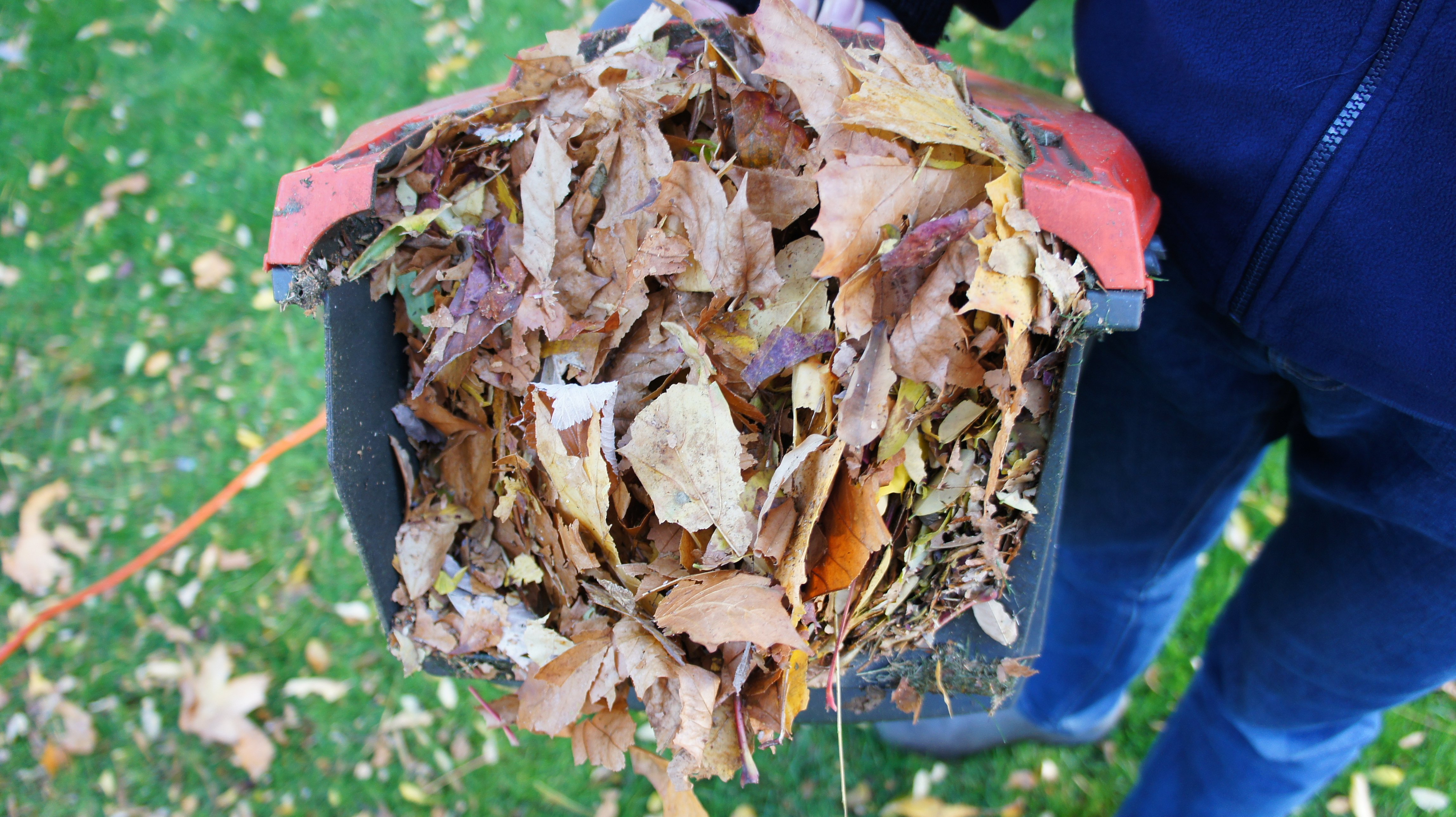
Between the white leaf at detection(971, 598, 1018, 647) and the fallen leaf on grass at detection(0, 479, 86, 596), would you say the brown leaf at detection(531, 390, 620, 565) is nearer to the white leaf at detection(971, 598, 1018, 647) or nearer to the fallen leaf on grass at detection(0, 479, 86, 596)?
the white leaf at detection(971, 598, 1018, 647)

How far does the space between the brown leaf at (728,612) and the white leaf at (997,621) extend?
28 centimetres

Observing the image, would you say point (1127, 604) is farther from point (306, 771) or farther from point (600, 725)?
point (306, 771)

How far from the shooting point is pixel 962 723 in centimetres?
209

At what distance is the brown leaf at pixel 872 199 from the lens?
0.89m

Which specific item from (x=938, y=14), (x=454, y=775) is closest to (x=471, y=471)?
(x=938, y=14)

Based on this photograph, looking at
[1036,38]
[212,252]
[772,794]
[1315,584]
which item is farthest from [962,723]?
[212,252]

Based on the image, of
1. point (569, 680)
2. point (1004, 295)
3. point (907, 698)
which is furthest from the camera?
point (907, 698)

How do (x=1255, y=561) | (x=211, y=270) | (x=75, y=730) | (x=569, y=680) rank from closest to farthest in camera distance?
1. (x=569, y=680)
2. (x=1255, y=561)
3. (x=75, y=730)
4. (x=211, y=270)

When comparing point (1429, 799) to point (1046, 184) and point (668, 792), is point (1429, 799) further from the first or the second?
point (1046, 184)

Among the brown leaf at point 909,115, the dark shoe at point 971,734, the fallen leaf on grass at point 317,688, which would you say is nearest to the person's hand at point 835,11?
the brown leaf at point 909,115

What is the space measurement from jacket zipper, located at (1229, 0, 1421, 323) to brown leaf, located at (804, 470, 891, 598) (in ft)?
1.68

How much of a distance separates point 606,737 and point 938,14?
44.4 inches

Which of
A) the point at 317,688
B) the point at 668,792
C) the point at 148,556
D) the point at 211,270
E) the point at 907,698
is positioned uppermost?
the point at 907,698

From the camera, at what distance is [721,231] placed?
1002 millimetres
